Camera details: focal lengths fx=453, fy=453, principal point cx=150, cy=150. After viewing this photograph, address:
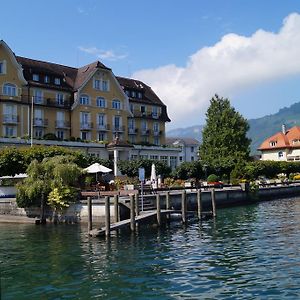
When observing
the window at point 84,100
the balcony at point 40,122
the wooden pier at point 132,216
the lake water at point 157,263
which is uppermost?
the window at point 84,100

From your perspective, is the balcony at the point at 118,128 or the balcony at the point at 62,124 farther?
the balcony at the point at 118,128

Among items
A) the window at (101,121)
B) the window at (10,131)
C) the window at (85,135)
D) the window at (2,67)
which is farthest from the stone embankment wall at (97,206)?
the window at (101,121)

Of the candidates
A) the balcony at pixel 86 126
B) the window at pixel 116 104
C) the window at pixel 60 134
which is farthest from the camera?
the window at pixel 116 104

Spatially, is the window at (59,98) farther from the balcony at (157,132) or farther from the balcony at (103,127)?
the balcony at (157,132)

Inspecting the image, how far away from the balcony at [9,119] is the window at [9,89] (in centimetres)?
294

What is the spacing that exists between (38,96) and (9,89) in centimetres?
438

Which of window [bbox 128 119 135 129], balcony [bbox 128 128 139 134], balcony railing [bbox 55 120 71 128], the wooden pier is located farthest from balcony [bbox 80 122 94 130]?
the wooden pier

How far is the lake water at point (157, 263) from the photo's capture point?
14227mm

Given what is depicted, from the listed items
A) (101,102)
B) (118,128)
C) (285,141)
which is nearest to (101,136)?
(118,128)

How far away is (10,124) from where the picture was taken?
60.9 meters

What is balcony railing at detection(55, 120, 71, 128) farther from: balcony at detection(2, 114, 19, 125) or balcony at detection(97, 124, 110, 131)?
balcony at detection(2, 114, 19, 125)

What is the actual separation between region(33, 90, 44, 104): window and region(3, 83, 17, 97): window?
297cm

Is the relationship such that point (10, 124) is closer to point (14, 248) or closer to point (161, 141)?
point (161, 141)

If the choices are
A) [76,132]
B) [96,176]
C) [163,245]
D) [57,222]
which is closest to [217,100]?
[76,132]
